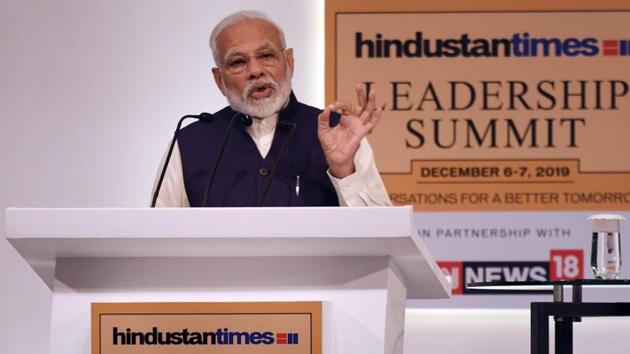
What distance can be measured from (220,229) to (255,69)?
4.53ft

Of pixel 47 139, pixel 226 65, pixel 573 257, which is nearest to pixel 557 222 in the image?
pixel 573 257

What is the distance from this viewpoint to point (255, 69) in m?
2.96

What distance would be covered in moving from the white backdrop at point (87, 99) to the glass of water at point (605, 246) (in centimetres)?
179

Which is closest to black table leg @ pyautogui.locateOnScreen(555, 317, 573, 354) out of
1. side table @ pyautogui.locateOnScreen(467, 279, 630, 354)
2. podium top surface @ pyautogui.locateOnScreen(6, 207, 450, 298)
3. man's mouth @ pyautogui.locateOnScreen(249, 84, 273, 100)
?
side table @ pyautogui.locateOnScreen(467, 279, 630, 354)

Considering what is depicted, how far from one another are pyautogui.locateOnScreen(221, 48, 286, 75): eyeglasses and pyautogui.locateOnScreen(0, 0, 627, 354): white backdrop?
59.8 inches

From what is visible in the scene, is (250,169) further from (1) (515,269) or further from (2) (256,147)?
(1) (515,269)

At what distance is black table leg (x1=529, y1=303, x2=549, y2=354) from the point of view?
9.34ft

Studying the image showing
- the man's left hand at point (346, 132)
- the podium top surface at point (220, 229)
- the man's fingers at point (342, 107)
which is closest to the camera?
the podium top surface at point (220, 229)

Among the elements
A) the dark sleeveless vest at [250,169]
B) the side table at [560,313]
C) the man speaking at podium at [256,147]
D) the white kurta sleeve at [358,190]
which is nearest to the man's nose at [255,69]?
the man speaking at podium at [256,147]

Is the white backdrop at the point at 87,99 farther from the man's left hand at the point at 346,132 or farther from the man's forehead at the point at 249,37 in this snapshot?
the man's left hand at the point at 346,132

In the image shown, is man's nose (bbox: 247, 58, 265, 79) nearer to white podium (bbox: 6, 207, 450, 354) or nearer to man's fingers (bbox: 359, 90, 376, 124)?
man's fingers (bbox: 359, 90, 376, 124)

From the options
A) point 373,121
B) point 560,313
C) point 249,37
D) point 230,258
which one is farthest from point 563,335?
point 230,258

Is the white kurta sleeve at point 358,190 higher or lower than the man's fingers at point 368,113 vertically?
lower

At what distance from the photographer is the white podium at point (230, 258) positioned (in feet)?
5.33
